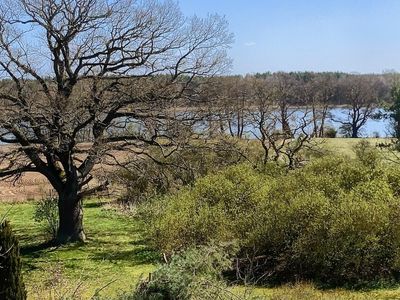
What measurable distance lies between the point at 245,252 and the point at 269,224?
3.85 feet

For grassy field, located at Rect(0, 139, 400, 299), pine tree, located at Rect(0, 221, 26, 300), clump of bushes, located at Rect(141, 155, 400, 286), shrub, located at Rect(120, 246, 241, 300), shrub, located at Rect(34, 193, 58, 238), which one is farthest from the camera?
shrub, located at Rect(34, 193, 58, 238)

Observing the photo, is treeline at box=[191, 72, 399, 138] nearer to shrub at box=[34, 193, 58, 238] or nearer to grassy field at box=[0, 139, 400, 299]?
grassy field at box=[0, 139, 400, 299]

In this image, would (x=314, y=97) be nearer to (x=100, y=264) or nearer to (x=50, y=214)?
(x=50, y=214)

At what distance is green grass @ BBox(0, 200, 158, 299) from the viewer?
15.5 meters

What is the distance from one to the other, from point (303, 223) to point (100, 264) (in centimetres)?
715

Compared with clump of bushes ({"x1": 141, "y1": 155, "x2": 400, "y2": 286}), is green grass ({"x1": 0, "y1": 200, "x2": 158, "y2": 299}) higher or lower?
lower

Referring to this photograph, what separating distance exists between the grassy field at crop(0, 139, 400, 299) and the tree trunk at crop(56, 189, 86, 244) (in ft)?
1.73

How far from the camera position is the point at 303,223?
16.1 meters

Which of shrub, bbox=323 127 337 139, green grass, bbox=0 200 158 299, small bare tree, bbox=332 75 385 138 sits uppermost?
small bare tree, bbox=332 75 385 138

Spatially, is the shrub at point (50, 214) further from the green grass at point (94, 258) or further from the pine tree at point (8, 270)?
the pine tree at point (8, 270)

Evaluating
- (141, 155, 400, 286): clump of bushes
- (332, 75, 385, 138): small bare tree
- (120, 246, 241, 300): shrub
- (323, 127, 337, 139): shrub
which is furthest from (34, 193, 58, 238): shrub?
(332, 75, 385, 138): small bare tree

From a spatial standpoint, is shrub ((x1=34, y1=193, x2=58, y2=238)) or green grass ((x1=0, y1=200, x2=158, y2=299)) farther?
shrub ((x1=34, y1=193, x2=58, y2=238))

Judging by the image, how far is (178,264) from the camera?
10.1 m

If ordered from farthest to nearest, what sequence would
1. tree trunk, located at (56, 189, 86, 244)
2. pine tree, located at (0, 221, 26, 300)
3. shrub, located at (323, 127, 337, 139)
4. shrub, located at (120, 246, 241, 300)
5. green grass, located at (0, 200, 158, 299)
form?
shrub, located at (323, 127, 337, 139), tree trunk, located at (56, 189, 86, 244), green grass, located at (0, 200, 158, 299), pine tree, located at (0, 221, 26, 300), shrub, located at (120, 246, 241, 300)
